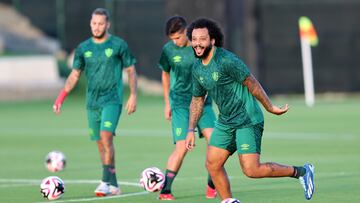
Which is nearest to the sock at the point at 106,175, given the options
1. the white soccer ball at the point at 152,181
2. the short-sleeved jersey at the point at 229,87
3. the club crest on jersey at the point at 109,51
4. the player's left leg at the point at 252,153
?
the white soccer ball at the point at 152,181

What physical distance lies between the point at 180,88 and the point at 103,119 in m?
1.02

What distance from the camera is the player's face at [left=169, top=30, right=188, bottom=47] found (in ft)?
45.9

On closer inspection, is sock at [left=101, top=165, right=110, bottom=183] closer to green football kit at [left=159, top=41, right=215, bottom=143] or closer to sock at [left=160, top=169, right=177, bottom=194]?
sock at [left=160, top=169, right=177, bottom=194]

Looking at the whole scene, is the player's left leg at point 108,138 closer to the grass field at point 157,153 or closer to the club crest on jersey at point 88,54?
the grass field at point 157,153

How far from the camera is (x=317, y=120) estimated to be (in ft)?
91.2

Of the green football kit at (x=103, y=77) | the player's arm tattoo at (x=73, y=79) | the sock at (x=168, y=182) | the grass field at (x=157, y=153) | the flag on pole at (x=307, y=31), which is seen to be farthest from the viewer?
the flag on pole at (x=307, y=31)

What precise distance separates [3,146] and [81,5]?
18.2 m

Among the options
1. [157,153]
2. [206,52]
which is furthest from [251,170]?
[157,153]

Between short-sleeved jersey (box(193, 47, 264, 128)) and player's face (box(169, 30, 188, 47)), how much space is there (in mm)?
2043

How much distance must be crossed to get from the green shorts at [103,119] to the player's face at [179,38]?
3.71 ft

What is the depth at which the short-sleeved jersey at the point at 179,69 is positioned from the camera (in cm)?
1404

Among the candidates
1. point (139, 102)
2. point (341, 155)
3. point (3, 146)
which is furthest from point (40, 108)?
point (341, 155)

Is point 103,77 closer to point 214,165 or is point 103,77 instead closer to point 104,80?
point 104,80

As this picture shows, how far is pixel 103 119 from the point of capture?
14383mm
